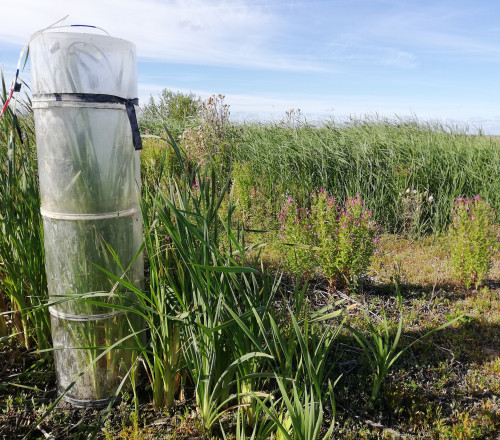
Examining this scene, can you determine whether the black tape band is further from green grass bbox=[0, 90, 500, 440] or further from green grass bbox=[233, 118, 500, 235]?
green grass bbox=[233, 118, 500, 235]

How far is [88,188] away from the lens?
6.08ft

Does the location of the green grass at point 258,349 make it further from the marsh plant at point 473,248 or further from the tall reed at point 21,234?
the marsh plant at point 473,248

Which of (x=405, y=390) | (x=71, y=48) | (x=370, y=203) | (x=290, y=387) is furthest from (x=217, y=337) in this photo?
(x=370, y=203)

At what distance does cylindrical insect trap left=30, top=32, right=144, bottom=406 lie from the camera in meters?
1.76

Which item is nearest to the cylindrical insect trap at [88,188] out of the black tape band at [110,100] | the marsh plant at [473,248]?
the black tape band at [110,100]

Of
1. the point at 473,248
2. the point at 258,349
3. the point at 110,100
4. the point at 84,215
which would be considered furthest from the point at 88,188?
the point at 473,248

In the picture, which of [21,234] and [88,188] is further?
[21,234]

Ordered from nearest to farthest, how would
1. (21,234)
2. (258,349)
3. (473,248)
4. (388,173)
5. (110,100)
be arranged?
(258,349) → (110,100) → (21,234) → (473,248) → (388,173)

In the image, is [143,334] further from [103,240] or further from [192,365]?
[103,240]

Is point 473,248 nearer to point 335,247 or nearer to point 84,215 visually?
point 335,247

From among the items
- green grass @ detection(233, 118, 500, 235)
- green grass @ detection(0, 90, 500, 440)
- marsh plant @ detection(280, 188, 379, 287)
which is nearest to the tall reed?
green grass @ detection(0, 90, 500, 440)

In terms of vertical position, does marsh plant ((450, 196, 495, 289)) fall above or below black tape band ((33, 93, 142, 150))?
below

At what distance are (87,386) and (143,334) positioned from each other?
35cm

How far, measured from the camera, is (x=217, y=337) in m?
1.78
